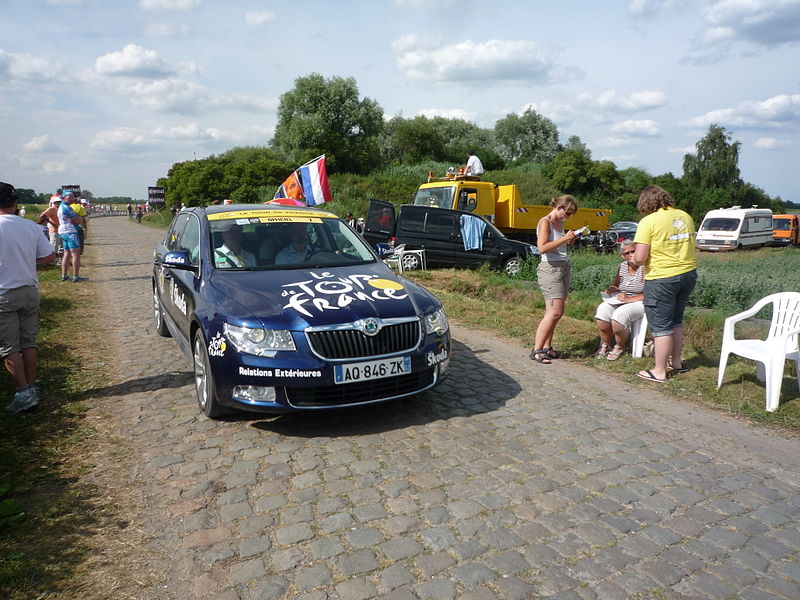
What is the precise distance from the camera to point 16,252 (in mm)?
4957

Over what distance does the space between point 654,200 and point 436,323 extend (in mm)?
2774

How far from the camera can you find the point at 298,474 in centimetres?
396

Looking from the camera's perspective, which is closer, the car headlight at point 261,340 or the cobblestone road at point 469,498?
the cobblestone road at point 469,498

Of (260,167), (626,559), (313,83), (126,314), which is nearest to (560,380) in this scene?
(626,559)

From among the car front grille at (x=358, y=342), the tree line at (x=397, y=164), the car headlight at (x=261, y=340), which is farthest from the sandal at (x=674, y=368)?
the tree line at (x=397, y=164)

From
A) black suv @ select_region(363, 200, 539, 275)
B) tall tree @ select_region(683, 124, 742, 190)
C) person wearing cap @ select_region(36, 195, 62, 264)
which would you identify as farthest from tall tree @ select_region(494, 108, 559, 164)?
person wearing cap @ select_region(36, 195, 62, 264)

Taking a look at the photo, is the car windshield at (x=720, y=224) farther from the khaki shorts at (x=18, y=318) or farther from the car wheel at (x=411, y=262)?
the khaki shorts at (x=18, y=318)

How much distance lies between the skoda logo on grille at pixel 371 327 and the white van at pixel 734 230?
100 ft

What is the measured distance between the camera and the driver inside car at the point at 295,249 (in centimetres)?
551

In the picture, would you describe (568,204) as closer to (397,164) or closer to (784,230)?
(784,230)

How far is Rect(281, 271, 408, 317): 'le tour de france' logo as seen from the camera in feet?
14.9

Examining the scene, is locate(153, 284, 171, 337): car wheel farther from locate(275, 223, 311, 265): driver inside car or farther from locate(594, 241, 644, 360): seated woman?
locate(594, 241, 644, 360): seated woman

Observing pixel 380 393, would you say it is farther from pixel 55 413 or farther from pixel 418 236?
pixel 418 236

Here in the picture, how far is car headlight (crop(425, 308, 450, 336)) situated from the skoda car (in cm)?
1
